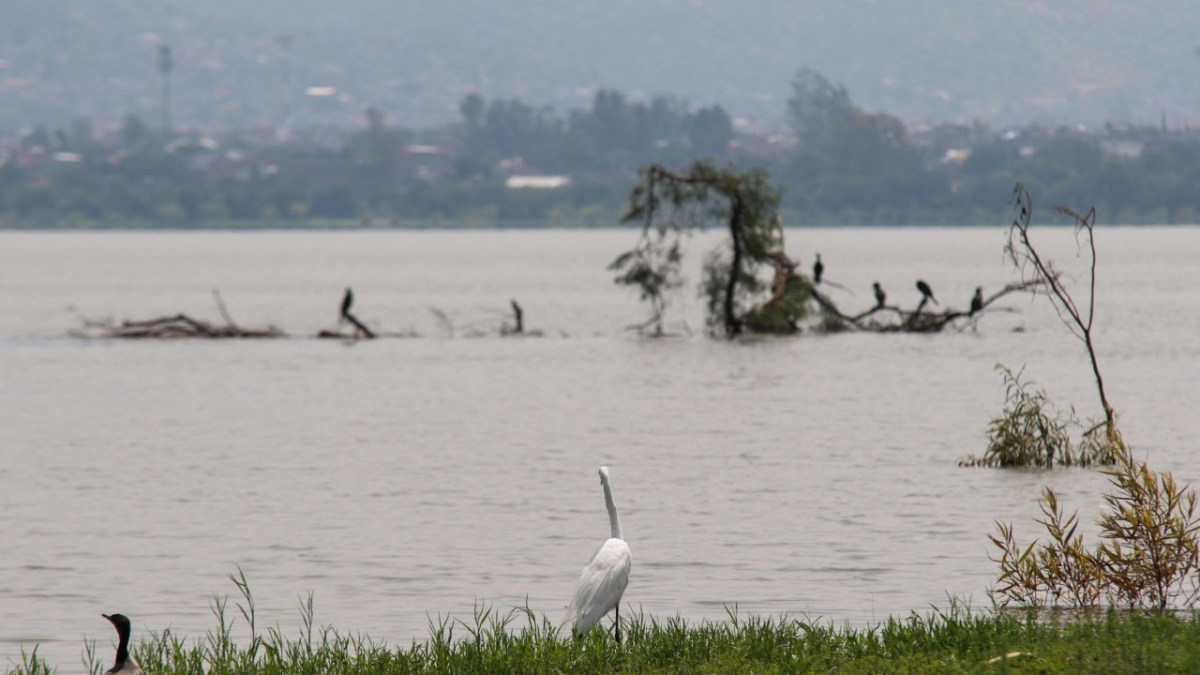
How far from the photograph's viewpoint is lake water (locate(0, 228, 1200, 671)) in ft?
64.8

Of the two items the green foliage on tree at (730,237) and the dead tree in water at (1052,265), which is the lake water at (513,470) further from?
the dead tree in water at (1052,265)

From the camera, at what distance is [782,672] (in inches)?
496

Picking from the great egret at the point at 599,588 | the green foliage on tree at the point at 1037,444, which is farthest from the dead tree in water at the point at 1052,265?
the green foliage on tree at the point at 1037,444

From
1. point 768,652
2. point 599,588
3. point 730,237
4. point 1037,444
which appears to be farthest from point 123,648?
point 730,237

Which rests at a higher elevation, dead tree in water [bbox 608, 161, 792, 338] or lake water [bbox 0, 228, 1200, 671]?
dead tree in water [bbox 608, 161, 792, 338]

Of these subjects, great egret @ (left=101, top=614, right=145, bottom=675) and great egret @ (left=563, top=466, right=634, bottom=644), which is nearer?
great egret @ (left=101, top=614, right=145, bottom=675)

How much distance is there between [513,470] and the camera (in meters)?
31.0

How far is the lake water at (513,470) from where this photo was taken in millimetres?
19766

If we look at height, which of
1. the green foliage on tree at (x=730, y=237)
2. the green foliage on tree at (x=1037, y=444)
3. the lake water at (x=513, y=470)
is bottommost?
the lake water at (x=513, y=470)

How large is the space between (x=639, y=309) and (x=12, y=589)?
249ft

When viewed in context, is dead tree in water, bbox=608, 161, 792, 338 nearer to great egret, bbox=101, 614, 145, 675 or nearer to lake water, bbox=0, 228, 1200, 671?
lake water, bbox=0, 228, 1200, 671

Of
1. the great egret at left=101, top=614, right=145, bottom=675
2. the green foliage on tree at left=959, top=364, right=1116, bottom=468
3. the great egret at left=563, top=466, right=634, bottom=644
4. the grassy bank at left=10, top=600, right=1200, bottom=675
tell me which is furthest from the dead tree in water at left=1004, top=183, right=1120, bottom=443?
the great egret at left=101, top=614, right=145, bottom=675

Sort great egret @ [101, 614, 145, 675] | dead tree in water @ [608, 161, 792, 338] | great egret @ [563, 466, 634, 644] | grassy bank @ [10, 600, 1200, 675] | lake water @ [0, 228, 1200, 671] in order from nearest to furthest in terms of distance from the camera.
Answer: great egret @ [101, 614, 145, 675] < grassy bank @ [10, 600, 1200, 675] < great egret @ [563, 466, 634, 644] < lake water @ [0, 228, 1200, 671] < dead tree in water @ [608, 161, 792, 338]

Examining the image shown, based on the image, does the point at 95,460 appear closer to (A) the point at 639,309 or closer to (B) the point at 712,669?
(B) the point at 712,669
